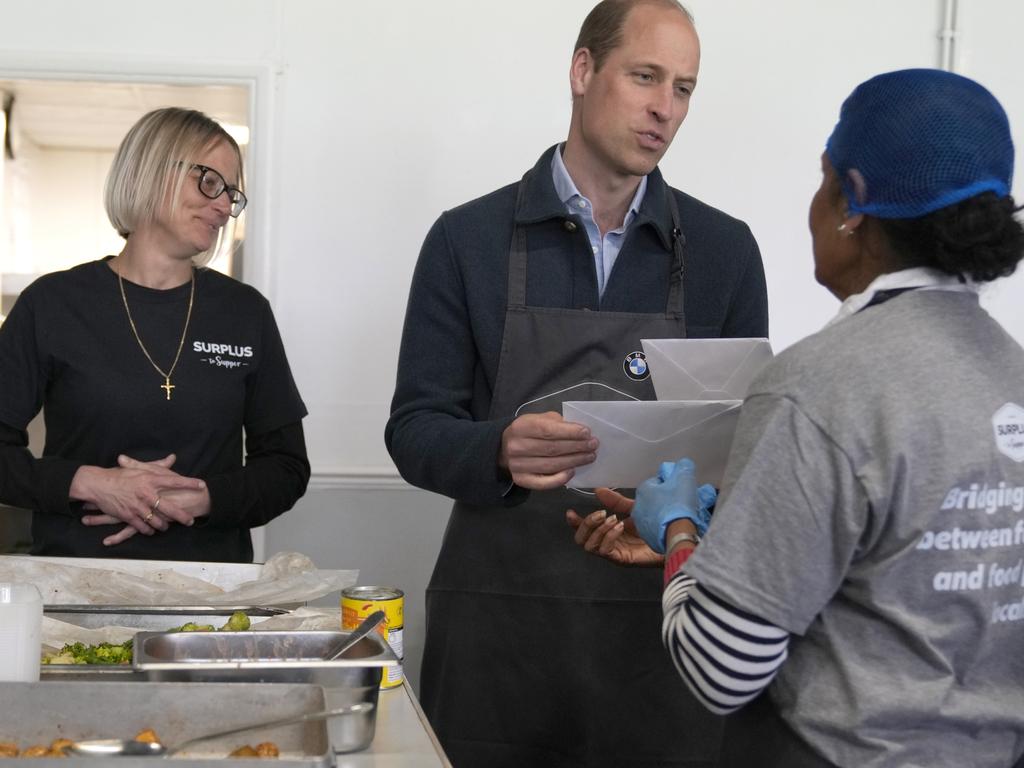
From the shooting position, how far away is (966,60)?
3438mm

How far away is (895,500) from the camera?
109 cm

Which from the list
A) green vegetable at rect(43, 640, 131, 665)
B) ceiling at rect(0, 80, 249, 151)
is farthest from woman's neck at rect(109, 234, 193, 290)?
ceiling at rect(0, 80, 249, 151)

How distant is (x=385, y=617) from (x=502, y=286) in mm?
688

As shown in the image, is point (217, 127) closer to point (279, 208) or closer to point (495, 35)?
point (279, 208)

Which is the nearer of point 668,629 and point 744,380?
point 668,629

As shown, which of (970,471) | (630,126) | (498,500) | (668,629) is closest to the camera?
(970,471)

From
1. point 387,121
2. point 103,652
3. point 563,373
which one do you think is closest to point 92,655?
point 103,652

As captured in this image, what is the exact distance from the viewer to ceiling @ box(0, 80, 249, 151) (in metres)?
4.95

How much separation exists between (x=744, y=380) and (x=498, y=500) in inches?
16.9

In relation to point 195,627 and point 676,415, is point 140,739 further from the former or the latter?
point 676,415

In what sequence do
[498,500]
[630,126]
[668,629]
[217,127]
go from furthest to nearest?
[217,127]
[630,126]
[498,500]
[668,629]

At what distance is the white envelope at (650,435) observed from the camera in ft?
5.00

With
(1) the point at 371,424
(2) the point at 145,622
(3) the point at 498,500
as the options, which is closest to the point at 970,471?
(3) the point at 498,500

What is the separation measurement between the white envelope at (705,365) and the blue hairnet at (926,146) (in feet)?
1.42
